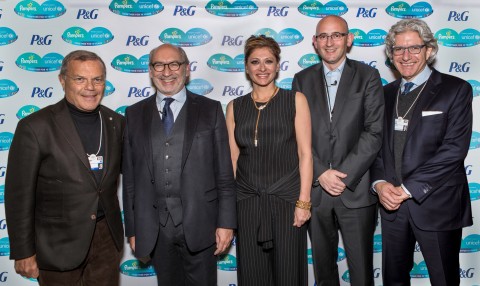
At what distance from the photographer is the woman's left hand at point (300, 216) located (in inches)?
96.7

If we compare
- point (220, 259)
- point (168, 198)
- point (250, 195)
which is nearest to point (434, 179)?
point (250, 195)

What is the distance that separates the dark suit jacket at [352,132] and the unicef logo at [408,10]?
1.06 meters

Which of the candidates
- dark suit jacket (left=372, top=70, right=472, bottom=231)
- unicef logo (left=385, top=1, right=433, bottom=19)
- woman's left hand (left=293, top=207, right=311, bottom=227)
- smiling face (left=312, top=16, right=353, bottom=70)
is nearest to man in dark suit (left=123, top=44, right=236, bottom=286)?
woman's left hand (left=293, top=207, right=311, bottom=227)

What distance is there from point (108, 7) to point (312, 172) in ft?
7.25

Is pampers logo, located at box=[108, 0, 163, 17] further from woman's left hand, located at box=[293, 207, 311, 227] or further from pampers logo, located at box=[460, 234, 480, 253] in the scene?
pampers logo, located at box=[460, 234, 480, 253]

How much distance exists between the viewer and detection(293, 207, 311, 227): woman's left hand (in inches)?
96.7

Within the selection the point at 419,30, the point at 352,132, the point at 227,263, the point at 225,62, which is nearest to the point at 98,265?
the point at 227,263

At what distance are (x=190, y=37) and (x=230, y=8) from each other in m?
0.41

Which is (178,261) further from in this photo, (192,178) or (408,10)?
(408,10)

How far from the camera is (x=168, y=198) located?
7.63 ft

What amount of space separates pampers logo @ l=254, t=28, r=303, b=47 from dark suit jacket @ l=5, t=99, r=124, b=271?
1815 mm

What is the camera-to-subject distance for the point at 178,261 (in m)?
2.44

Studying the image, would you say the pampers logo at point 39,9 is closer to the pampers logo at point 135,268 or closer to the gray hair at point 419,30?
the pampers logo at point 135,268

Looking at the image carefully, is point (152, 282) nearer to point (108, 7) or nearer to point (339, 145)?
point (339, 145)
